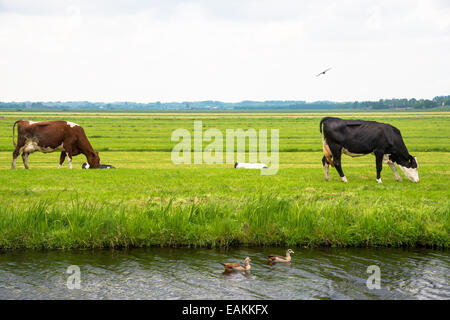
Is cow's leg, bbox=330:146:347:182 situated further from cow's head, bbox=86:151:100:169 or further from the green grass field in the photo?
cow's head, bbox=86:151:100:169

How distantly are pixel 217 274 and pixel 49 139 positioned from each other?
60.5 feet

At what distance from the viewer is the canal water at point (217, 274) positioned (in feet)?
35.3

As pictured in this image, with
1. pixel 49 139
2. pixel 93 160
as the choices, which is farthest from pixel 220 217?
pixel 49 139

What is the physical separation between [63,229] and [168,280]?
4.13m

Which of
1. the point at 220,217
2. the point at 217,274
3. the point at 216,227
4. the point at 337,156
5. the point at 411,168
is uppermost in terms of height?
the point at 337,156

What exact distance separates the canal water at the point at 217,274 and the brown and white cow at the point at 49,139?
14930 mm

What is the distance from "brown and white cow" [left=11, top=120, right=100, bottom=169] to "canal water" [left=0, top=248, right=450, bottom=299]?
49.0 ft

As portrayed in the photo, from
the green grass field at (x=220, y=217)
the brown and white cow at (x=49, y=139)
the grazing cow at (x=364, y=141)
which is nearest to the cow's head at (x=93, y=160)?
the brown and white cow at (x=49, y=139)

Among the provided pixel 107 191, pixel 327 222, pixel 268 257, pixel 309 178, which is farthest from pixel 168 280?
pixel 309 178

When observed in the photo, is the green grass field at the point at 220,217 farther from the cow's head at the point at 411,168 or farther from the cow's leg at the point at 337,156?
the cow's leg at the point at 337,156

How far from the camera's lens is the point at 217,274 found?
11922mm

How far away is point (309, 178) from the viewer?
2286 cm

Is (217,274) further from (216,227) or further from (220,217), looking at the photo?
(220,217)

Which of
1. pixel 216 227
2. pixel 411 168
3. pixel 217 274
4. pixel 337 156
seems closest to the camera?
pixel 217 274
